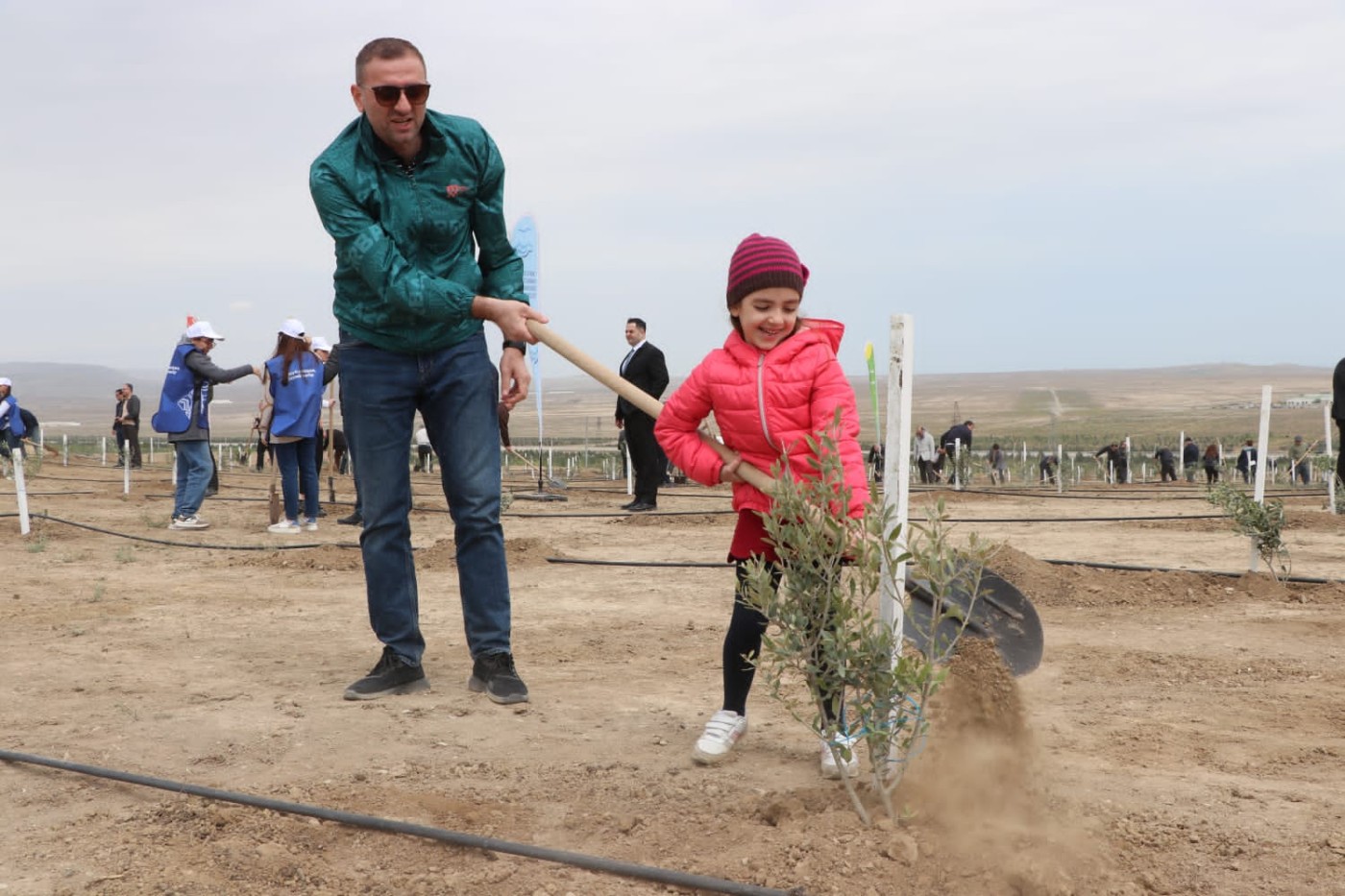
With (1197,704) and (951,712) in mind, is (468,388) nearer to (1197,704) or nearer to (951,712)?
Result: (951,712)

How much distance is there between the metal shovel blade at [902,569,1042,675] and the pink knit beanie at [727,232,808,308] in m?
0.88

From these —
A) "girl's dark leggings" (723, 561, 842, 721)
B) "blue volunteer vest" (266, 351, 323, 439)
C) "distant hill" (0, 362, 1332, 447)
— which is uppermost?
"blue volunteer vest" (266, 351, 323, 439)

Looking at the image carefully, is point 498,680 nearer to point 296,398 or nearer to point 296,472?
point 296,398

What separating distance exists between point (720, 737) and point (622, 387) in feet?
3.44

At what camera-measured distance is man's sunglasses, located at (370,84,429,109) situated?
3.81 meters

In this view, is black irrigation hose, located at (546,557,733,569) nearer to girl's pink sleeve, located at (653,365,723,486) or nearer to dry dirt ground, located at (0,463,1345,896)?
dry dirt ground, located at (0,463,1345,896)

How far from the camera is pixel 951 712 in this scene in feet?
10.6

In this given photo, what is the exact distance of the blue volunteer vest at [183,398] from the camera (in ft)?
33.1

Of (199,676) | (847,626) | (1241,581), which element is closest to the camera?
(847,626)

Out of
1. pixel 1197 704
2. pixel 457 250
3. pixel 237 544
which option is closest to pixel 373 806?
pixel 457 250

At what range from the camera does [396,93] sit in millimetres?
3820

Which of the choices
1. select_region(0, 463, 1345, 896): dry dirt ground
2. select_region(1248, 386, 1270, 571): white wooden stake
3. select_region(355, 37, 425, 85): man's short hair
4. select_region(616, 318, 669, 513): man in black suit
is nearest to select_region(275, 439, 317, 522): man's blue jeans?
select_region(616, 318, 669, 513): man in black suit

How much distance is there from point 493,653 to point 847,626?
1794mm

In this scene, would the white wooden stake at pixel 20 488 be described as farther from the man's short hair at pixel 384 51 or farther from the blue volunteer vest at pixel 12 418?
the man's short hair at pixel 384 51
